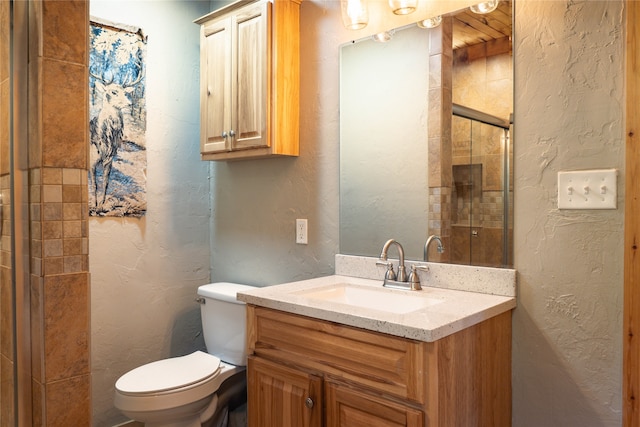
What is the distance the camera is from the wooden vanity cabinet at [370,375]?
1.25m

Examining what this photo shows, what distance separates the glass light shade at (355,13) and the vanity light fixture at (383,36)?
0.23 feet

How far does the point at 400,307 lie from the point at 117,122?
165 centimetres

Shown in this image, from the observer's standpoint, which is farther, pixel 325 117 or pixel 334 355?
pixel 325 117

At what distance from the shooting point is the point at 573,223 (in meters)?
1.48

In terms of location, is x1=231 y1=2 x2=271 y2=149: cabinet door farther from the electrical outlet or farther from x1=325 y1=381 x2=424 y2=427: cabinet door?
x1=325 y1=381 x2=424 y2=427: cabinet door

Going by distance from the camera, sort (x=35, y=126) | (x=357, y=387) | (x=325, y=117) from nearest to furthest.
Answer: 1. (x=35, y=126)
2. (x=357, y=387)
3. (x=325, y=117)

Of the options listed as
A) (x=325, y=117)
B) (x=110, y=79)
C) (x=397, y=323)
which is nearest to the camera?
(x=397, y=323)

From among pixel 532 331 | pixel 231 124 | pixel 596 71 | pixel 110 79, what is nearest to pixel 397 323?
pixel 532 331

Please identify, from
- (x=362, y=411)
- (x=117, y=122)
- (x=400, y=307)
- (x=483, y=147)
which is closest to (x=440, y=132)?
(x=483, y=147)

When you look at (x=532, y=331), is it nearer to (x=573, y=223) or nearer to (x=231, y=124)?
(x=573, y=223)

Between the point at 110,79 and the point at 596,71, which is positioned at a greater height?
the point at 110,79

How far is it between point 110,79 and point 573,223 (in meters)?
2.12

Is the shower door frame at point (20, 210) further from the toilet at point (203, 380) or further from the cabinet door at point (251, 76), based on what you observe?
the cabinet door at point (251, 76)

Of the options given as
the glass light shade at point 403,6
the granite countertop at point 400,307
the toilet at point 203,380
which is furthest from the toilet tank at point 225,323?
the glass light shade at point 403,6
